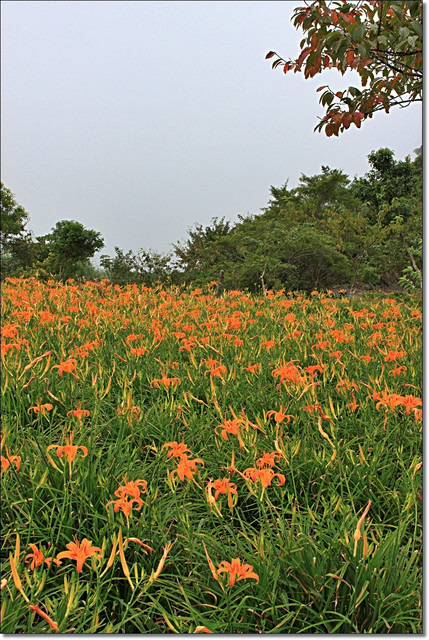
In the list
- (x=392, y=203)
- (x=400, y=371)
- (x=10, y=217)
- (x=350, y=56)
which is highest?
(x=392, y=203)

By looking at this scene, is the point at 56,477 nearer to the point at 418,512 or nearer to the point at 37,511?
the point at 37,511

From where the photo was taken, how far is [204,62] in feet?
4.96

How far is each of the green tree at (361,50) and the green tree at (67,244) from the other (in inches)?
74.0

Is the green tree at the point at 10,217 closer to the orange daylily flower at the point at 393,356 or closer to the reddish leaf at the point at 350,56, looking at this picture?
the reddish leaf at the point at 350,56

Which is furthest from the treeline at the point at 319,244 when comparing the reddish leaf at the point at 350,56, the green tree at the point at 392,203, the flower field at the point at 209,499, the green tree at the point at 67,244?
the reddish leaf at the point at 350,56

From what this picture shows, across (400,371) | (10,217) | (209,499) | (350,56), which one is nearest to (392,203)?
(400,371)

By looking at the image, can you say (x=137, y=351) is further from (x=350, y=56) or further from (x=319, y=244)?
(x=319, y=244)

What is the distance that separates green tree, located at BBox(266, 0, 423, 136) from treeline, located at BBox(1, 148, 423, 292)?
15.1 ft

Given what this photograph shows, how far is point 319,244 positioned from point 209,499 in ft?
24.7

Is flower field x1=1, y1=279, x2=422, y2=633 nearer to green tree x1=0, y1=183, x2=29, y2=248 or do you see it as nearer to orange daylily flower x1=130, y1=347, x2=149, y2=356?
orange daylily flower x1=130, y1=347, x2=149, y2=356

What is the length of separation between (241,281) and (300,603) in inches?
304

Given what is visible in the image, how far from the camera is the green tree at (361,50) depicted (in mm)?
1419

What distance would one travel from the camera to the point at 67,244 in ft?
12.8

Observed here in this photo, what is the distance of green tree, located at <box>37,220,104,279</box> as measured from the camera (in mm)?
3295
